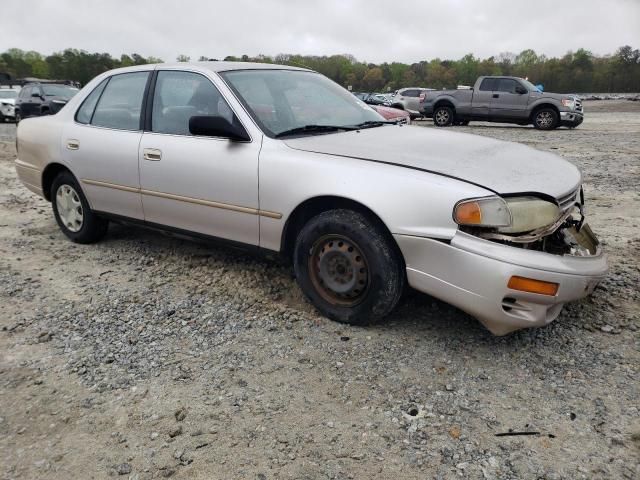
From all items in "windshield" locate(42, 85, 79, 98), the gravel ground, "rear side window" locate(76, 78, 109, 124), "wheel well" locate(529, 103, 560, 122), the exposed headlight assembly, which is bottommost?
the gravel ground

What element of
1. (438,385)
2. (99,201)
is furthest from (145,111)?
(438,385)

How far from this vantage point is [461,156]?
3.08 meters

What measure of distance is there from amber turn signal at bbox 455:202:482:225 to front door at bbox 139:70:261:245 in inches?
51.4

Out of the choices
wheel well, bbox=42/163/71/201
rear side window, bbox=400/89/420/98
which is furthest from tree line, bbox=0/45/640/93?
wheel well, bbox=42/163/71/201

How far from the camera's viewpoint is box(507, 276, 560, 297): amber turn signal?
253cm

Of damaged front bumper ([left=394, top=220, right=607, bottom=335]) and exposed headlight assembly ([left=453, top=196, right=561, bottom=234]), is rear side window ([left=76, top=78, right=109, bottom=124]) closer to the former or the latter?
damaged front bumper ([left=394, top=220, right=607, bottom=335])

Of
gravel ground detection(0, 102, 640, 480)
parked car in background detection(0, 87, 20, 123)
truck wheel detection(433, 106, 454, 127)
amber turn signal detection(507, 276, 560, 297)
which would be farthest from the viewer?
parked car in background detection(0, 87, 20, 123)

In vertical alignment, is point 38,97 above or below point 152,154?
above

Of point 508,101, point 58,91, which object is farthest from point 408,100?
point 58,91

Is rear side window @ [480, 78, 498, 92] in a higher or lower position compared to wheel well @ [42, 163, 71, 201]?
higher

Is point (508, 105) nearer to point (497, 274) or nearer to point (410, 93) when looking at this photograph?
point (410, 93)

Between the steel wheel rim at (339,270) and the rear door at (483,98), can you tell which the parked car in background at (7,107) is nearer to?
the rear door at (483,98)

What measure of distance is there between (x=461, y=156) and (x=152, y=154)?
7.27 feet

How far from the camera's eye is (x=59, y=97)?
17297mm
